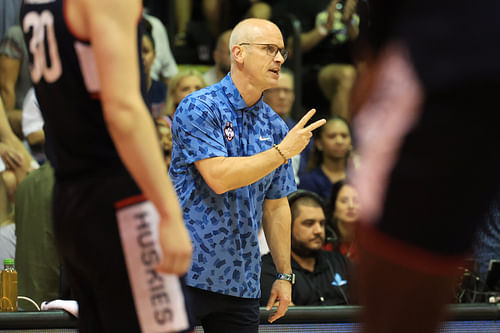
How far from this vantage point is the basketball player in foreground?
71.4 inches

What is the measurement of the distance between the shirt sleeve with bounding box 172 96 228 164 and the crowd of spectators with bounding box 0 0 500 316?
2.35ft

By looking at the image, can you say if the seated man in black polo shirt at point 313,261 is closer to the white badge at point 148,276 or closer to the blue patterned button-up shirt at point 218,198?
the blue patterned button-up shirt at point 218,198

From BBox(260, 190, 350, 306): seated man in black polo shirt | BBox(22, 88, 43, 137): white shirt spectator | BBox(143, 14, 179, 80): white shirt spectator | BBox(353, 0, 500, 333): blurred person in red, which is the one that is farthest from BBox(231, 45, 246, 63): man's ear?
BBox(143, 14, 179, 80): white shirt spectator

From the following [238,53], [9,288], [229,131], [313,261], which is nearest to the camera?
[229,131]

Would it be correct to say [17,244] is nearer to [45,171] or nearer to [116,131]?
[45,171]

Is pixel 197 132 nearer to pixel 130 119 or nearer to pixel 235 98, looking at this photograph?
pixel 235 98

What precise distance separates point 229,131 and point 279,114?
11.3 ft

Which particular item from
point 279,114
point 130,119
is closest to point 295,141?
point 130,119

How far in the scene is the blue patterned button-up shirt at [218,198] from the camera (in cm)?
338

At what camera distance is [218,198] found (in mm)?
3414

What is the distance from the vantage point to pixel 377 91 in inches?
54.1

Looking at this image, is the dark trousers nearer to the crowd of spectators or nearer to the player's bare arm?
the crowd of spectators

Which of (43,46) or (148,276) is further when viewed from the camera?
(43,46)

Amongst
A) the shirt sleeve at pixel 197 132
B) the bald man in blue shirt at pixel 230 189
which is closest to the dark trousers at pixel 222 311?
the bald man in blue shirt at pixel 230 189
